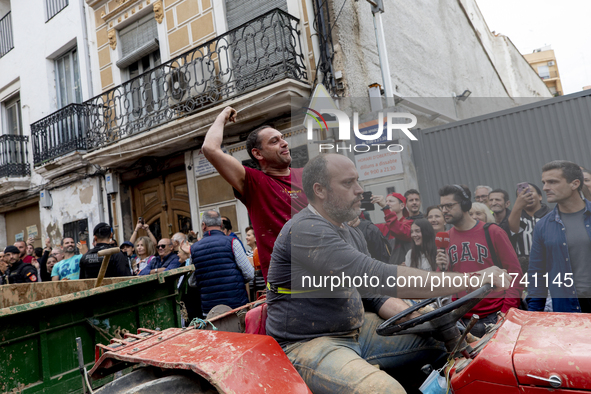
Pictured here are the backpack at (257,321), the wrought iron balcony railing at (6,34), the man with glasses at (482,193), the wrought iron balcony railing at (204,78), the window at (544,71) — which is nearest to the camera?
the man with glasses at (482,193)

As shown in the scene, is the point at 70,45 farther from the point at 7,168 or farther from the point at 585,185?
the point at 585,185

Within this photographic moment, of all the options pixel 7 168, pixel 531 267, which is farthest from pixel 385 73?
pixel 7 168

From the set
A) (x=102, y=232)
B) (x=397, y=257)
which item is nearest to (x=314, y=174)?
(x=397, y=257)

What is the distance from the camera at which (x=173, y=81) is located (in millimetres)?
9219

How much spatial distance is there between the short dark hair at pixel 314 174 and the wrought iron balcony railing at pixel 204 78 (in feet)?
20.2

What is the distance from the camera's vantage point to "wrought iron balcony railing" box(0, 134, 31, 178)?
1354 centimetres

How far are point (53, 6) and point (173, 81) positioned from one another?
20.9ft

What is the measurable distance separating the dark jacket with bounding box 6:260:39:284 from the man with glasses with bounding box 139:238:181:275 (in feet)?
7.45

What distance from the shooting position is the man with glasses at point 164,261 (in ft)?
19.5

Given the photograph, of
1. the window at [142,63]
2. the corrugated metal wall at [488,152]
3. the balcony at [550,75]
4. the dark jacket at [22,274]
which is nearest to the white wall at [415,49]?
the window at [142,63]

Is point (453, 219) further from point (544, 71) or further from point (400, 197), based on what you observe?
point (544, 71)

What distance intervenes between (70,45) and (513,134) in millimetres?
13085

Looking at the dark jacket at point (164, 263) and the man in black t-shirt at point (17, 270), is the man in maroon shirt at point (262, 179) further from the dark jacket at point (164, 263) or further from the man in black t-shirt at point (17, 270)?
the man in black t-shirt at point (17, 270)

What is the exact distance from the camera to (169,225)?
10.2 metres
